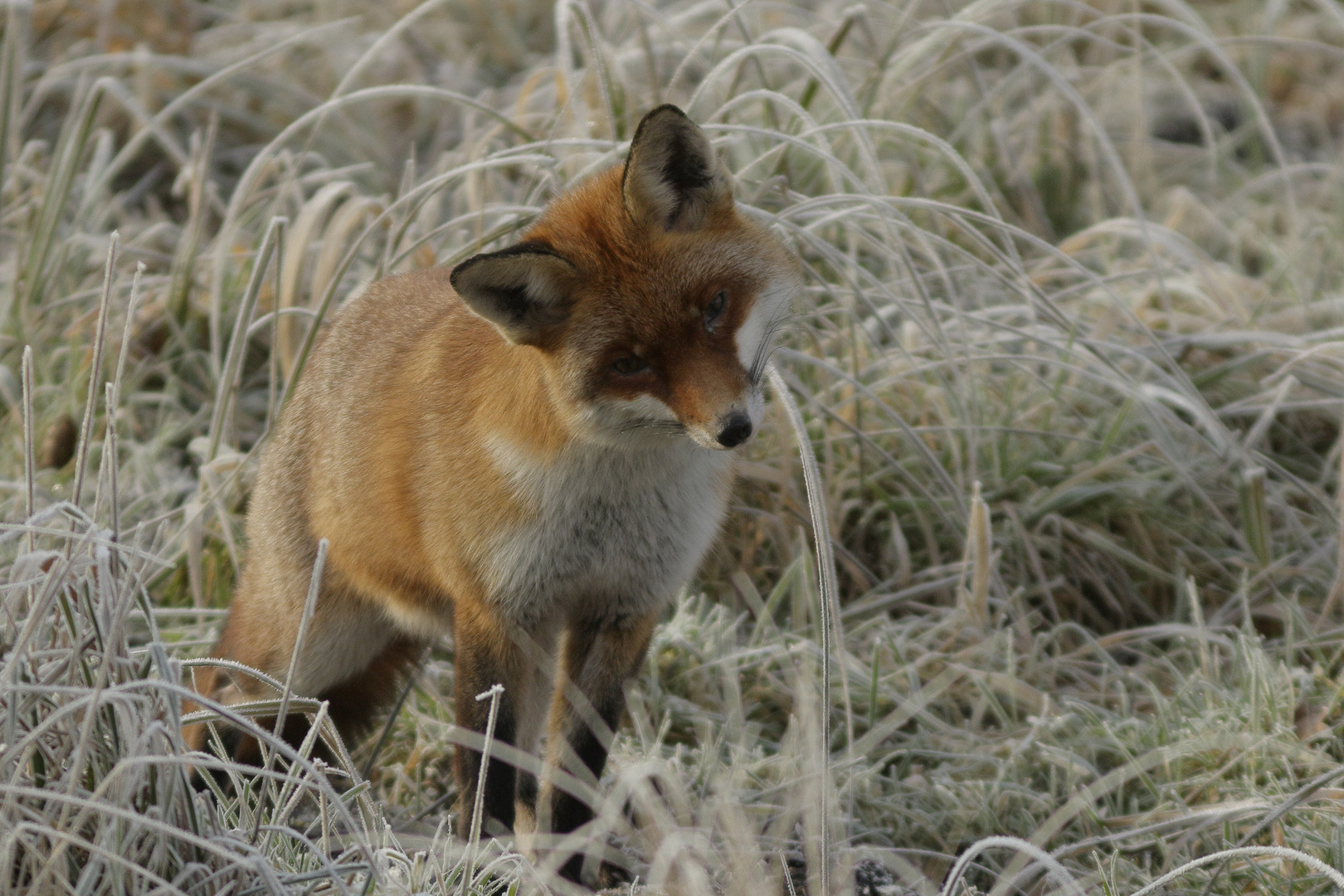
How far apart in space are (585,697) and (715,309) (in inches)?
41.2

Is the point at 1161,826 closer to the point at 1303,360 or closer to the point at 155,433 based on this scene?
the point at 1303,360

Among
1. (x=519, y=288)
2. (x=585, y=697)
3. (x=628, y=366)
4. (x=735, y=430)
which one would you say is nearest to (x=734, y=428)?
(x=735, y=430)

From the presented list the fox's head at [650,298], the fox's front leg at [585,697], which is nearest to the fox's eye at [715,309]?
the fox's head at [650,298]

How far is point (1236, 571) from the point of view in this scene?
461cm

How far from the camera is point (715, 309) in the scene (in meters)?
2.77

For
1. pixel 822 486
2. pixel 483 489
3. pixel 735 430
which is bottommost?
pixel 822 486

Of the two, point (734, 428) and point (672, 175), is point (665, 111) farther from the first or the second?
point (734, 428)

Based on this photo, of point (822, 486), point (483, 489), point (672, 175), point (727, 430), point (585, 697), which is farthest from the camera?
point (822, 486)

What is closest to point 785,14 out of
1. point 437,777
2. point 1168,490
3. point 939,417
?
point 939,417

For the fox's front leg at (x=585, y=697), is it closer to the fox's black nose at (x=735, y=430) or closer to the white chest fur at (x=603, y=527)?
the white chest fur at (x=603, y=527)

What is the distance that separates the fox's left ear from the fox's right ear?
0.23 metres

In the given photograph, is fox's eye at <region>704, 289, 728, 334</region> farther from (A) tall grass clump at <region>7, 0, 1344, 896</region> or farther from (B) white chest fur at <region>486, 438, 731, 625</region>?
(A) tall grass clump at <region>7, 0, 1344, 896</region>

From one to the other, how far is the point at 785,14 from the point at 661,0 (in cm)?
101

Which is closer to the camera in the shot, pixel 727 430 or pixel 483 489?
pixel 727 430
